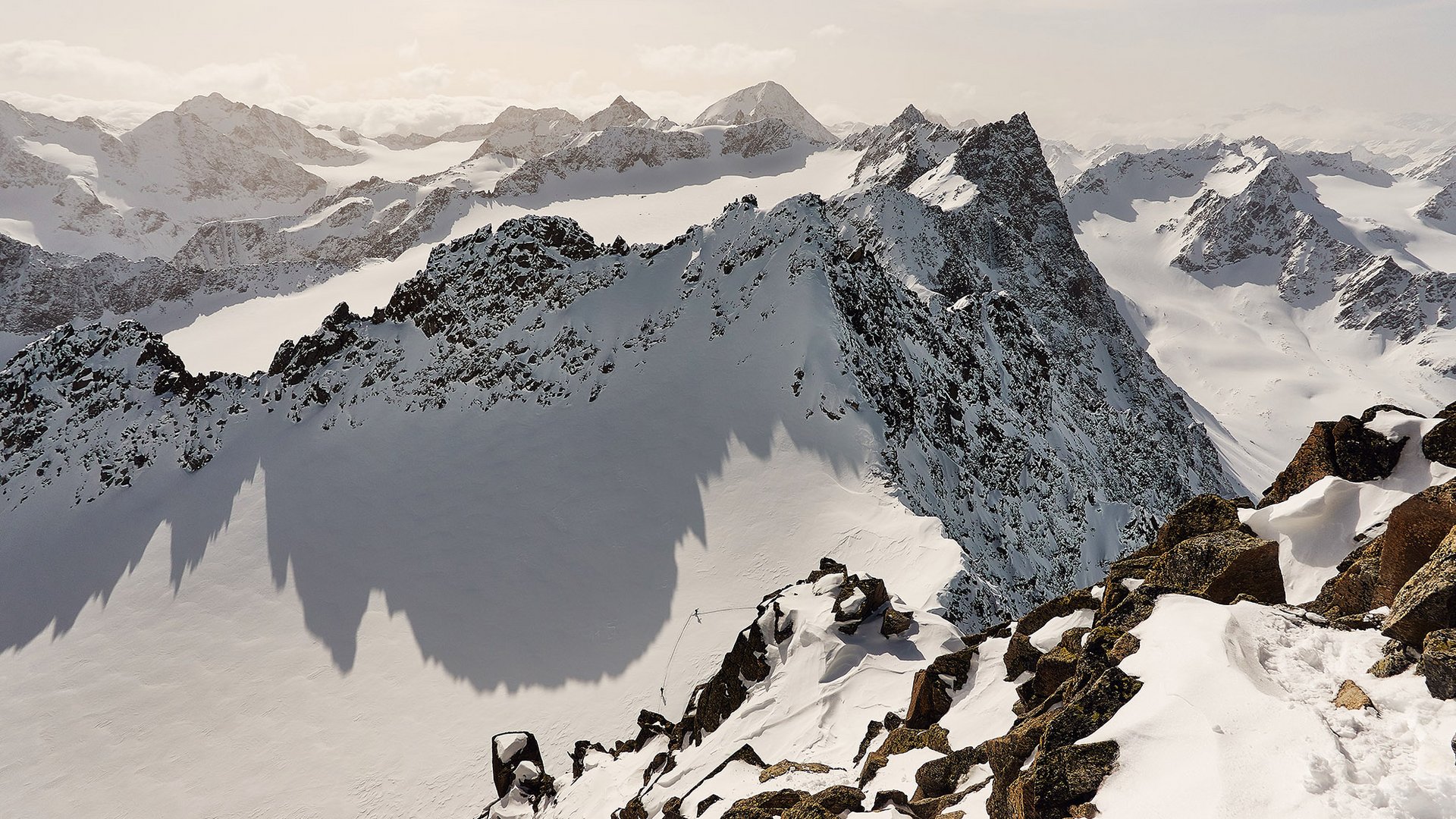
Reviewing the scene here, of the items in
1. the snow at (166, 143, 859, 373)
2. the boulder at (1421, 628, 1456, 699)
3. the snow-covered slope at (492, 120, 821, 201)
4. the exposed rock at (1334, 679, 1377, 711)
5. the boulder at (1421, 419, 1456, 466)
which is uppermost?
the snow-covered slope at (492, 120, 821, 201)

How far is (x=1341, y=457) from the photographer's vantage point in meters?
11.8

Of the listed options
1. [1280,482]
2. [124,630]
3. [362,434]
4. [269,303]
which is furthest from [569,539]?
[269,303]

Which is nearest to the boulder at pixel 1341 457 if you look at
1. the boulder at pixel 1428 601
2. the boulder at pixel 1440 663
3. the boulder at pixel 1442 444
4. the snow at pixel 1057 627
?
the boulder at pixel 1442 444

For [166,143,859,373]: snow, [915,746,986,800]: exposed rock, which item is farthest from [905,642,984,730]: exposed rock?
[166,143,859,373]: snow

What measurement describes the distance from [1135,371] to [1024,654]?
97875mm

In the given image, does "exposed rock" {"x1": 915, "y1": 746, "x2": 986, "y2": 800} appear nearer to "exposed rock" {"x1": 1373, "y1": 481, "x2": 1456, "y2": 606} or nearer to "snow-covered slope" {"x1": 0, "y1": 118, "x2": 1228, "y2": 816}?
"exposed rock" {"x1": 1373, "y1": 481, "x2": 1456, "y2": 606}

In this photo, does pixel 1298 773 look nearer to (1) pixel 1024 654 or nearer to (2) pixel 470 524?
(1) pixel 1024 654

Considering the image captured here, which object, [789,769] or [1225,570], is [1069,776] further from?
[789,769]

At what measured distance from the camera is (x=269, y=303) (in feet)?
420

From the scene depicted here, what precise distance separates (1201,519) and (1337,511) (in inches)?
79.0

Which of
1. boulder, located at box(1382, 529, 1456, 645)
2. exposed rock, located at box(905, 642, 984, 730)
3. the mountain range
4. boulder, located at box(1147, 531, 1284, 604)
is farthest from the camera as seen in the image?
exposed rock, located at box(905, 642, 984, 730)

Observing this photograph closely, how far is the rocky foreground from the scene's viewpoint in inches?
260

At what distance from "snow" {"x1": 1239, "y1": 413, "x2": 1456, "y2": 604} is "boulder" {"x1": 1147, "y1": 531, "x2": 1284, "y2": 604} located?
0.50 m

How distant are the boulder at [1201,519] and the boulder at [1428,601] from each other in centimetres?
451
